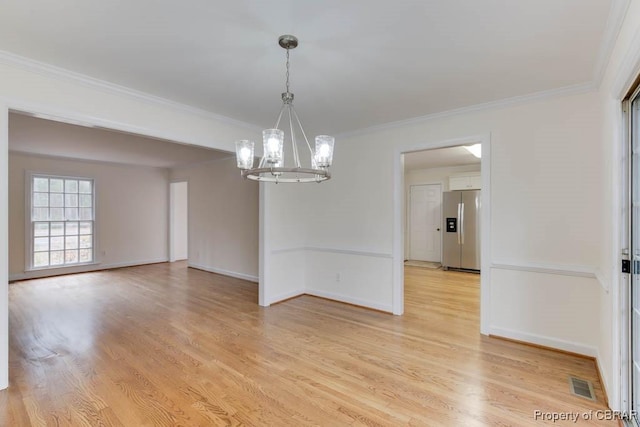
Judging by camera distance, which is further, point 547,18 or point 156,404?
point 156,404

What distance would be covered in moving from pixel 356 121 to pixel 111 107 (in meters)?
2.61

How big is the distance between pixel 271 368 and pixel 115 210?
658cm

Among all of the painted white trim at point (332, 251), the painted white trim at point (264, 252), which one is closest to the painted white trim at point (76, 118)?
the painted white trim at point (264, 252)

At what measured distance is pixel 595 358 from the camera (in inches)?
107

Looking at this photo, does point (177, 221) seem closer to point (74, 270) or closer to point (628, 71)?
point (74, 270)

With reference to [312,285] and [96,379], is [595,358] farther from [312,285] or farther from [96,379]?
[96,379]

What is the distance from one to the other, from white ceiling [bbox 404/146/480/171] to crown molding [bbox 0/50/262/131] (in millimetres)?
3731

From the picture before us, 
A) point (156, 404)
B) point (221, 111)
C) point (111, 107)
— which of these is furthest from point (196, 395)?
point (221, 111)

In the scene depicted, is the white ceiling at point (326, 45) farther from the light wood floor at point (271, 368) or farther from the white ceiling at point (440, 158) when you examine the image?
the white ceiling at point (440, 158)

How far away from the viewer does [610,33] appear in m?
1.89

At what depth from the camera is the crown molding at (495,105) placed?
110 inches

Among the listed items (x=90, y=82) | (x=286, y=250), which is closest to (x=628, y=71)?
(x=90, y=82)

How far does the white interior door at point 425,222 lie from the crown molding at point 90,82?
581 centimetres

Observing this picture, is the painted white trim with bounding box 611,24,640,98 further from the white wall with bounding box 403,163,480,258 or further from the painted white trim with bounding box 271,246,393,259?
the white wall with bounding box 403,163,480,258
